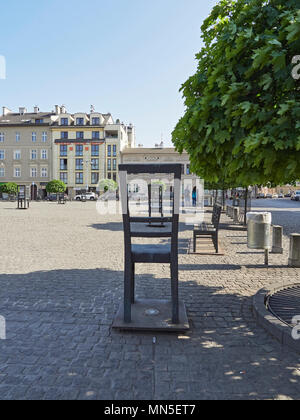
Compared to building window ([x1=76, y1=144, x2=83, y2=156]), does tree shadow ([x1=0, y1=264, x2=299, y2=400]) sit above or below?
below

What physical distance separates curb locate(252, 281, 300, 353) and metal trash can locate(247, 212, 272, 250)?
6.89 feet

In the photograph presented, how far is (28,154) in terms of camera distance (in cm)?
6681

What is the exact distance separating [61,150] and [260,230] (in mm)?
64772

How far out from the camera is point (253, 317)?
402 centimetres

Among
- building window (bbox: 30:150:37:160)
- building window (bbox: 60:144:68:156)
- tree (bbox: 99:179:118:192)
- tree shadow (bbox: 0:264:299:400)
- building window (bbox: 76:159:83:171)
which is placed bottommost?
tree shadow (bbox: 0:264:299:400)

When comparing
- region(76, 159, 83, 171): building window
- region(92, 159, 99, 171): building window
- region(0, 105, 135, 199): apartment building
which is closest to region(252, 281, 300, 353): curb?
region(0, 105, 135, 199): apartment building

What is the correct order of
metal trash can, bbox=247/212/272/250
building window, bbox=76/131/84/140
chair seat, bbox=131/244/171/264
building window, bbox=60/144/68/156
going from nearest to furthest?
chair seat, bbox=131/244/171/264 → metal trash can, bbox=247/212/272/250 → building window, bbox=60/144/68/156 → building window, bbox=76/131/84/140

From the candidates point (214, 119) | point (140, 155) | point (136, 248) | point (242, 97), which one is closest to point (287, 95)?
point (242, 97)

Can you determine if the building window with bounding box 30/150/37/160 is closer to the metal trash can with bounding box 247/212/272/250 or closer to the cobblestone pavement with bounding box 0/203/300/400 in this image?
the cobblestone pavement with bounding box 0/203/300/400

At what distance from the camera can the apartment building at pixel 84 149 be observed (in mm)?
65750

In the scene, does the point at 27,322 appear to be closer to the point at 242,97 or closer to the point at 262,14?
the point at 242,97

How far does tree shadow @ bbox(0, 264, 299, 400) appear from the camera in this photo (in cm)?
252

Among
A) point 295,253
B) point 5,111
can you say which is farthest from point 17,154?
point 295,253

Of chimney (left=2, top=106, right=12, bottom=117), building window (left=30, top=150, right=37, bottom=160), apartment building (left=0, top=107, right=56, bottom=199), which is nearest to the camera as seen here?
apartment building (left=0, top=107, right=56, bottom=199)
